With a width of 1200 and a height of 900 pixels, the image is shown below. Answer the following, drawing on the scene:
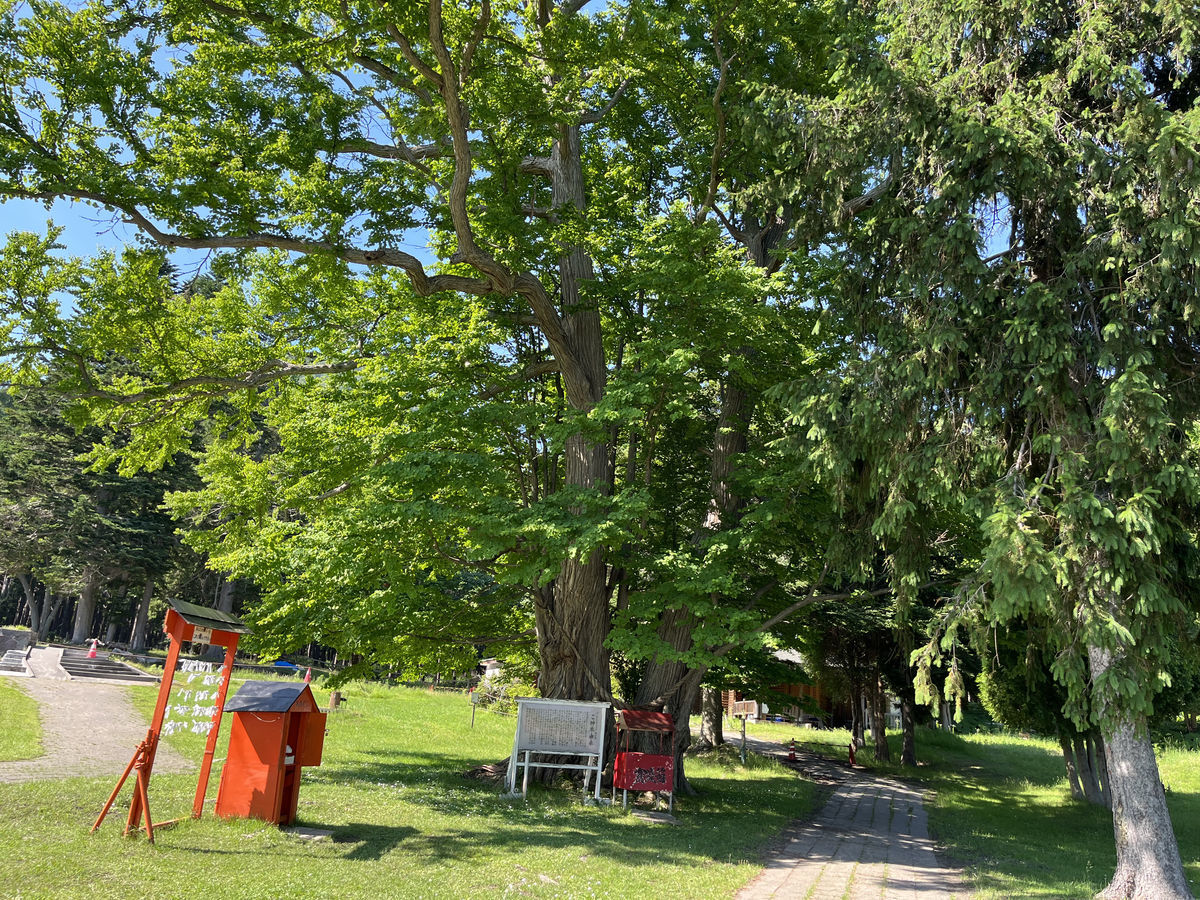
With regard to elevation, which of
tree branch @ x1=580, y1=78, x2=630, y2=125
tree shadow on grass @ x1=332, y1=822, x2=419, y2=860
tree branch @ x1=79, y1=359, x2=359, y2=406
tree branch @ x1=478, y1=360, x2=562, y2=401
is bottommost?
tree shadow on grass @ x1=332, y1=822, x2=419, y2=860

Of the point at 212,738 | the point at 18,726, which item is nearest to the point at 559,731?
the point at 212,738

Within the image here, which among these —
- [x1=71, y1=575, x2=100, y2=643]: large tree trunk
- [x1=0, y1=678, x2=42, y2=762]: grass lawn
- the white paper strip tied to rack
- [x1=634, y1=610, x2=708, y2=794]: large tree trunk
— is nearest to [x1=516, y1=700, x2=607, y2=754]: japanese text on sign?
the white paper strip tied to rack

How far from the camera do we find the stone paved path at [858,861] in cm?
816

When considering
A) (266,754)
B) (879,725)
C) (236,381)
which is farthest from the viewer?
(879,725)

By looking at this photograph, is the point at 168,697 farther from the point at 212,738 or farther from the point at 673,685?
the point at 673,685

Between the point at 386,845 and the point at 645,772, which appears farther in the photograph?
the point at 645,772

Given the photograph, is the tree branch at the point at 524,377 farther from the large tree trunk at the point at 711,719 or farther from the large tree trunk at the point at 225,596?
the large tree trunk at the point at 225,596

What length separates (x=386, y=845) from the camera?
7938mm

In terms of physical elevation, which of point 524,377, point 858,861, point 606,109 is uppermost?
point 606,109

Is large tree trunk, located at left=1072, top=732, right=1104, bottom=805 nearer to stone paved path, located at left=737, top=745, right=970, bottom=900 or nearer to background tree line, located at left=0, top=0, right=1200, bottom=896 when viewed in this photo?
stone paved path, located at left=737, top=745, right=970, bottom=900

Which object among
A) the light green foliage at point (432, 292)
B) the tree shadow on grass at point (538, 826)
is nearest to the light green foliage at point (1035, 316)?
the light green foliage at point (432, 292)

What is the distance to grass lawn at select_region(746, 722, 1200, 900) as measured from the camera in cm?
991

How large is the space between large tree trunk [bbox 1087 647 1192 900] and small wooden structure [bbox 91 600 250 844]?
883 centimetres

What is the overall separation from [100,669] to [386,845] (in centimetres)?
2363
